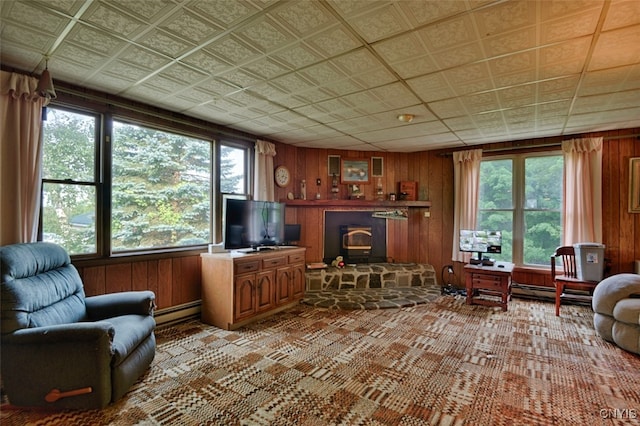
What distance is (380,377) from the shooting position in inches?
93.4

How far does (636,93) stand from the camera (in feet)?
9.30

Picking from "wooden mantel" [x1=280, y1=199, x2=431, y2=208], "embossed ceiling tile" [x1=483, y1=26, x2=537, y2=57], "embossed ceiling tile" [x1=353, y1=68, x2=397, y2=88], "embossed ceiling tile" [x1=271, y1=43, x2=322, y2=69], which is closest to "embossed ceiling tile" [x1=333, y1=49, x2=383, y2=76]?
"embossed ceiling tile" [x1=353, y1=68, x2=397, y2=88]

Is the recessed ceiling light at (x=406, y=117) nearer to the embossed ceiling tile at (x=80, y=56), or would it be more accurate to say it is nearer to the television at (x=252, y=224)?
the television at (x=252, y=224)

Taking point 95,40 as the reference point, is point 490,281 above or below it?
Result: below

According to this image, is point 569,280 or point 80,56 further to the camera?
point 569,280

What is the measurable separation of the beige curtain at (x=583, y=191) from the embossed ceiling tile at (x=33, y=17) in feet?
18.9

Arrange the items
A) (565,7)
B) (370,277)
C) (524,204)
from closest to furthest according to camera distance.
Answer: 1. (565,7)
2. (524,204)
3. (370,277)

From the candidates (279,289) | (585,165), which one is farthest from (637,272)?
(279,289)

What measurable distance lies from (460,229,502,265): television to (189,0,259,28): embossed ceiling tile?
4226mm

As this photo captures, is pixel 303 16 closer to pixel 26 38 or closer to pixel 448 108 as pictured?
pixel 26 38

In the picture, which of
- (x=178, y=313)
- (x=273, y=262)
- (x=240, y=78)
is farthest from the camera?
(x=273, y=262)

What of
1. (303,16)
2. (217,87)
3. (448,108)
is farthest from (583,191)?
(217,87)

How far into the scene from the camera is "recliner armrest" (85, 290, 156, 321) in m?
2.52

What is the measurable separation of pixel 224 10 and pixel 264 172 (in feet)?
9.66
